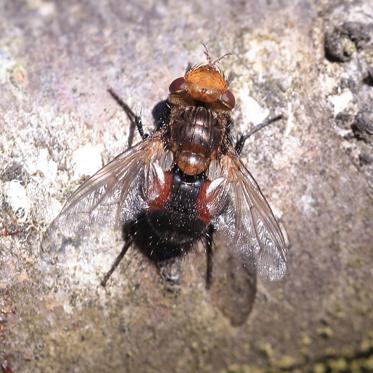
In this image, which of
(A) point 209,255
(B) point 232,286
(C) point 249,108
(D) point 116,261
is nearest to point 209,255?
(A) point 209,255

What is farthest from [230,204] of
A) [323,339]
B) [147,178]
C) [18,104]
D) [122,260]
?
[18,104]

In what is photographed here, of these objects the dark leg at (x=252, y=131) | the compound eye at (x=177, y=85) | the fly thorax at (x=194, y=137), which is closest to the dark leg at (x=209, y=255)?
the fly thorax at (x=194, y=137)

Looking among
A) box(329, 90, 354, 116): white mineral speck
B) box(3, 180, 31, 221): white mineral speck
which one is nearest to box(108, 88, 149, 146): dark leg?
box(3, 180, 31, 221): white mineral speck

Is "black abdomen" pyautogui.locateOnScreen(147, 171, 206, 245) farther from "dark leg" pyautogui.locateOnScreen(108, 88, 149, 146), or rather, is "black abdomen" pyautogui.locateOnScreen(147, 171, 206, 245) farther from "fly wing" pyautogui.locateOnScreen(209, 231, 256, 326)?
"dark leg" pyautogui.locateOnScreen(108, 88, 149, 146)

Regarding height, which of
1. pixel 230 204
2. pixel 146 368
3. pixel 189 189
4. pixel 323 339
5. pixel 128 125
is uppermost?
pixel 128 125

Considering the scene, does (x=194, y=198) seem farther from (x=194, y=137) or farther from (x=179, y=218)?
(x=194, y=137)

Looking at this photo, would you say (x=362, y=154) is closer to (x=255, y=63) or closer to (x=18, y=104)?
(x=255, y=63)

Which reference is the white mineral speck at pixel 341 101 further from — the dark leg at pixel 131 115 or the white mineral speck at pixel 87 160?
the white mineral speck at pixel 87 160
